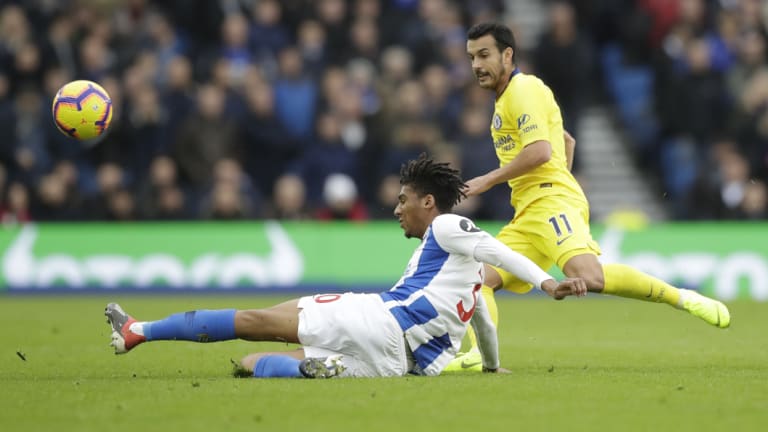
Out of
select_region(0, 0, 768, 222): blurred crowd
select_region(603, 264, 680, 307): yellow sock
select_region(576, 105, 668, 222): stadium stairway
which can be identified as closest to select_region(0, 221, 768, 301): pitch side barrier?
select_region(0, 0, 768, 222): blurred crowd

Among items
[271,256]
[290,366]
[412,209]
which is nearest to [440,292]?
[412,209]

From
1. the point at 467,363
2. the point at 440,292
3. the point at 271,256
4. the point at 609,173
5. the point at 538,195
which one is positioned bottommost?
the point at 467,363

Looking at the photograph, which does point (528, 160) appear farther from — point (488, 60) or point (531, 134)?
point (488, 60)

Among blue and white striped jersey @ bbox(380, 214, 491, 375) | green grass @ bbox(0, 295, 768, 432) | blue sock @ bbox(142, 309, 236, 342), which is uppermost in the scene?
blue and white striped jersey @ bbox(380, 214, 491, 375)

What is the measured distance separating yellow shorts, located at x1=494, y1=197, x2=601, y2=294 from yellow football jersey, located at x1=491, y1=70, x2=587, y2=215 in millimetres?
82

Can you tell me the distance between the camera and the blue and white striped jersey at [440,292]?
8.32 metres

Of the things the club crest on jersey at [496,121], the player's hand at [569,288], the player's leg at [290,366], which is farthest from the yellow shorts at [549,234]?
the player's leg at [290,366]

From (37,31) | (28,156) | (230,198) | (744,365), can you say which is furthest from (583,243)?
(37,31)

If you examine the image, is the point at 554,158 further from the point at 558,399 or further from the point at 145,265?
the point at 145,265

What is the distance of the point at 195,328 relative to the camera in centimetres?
828

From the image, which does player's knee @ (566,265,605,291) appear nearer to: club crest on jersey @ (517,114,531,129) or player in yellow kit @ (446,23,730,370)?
player in yellow kit @ (446,23,730,370)

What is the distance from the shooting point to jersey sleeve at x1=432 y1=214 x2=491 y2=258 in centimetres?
827

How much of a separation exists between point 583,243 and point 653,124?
11.4 meters

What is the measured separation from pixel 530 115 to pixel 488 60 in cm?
52
